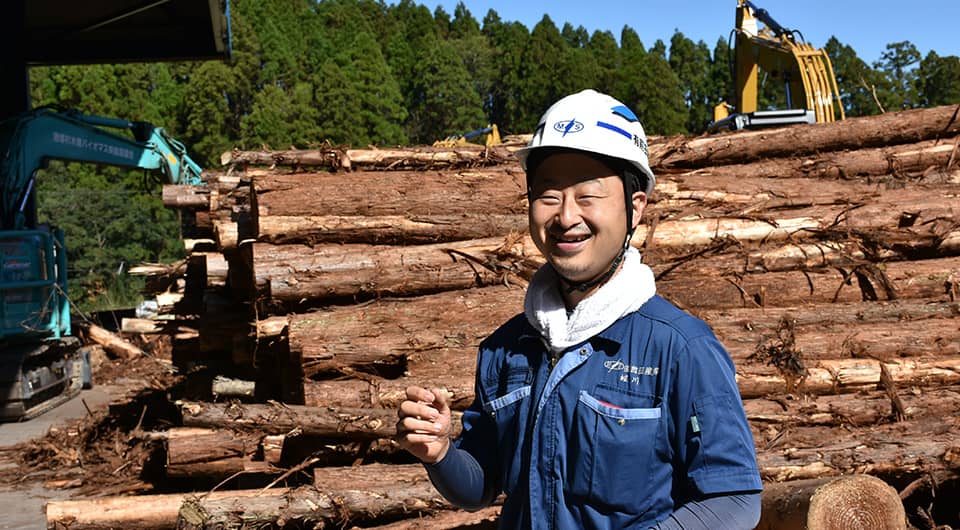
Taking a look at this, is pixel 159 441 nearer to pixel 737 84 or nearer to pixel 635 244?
pixel 635 244

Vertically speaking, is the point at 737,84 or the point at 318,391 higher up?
the point at 737,84

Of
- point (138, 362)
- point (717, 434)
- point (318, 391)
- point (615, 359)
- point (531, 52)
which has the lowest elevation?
point (138, 362)

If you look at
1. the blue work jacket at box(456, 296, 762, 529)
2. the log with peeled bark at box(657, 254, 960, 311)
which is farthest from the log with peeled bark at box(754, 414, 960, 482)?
the blue work jacket at box(456, 296, 762, 529)

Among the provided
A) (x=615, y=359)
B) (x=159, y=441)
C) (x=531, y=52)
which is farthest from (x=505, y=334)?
(x=531, y=52)

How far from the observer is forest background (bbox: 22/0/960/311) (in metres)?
29.2

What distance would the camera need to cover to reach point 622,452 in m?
1.99

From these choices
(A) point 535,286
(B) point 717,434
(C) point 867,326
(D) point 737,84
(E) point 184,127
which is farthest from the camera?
(E) point 184,127

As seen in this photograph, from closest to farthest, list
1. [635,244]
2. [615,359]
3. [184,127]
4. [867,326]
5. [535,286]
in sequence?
[615,359]
[535,286]
[867,326]
[635,244]
[184,127]

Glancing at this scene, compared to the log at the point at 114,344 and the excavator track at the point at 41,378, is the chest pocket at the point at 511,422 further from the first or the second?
the log at the point at 114,344

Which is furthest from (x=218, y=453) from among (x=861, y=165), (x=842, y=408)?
(x=861, y=165)

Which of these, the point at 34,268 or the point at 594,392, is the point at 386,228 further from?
the point at 34,268

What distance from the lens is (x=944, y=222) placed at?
6.46 metres

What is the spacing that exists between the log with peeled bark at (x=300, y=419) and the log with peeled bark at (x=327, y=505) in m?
0.30

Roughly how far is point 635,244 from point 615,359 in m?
4.25
